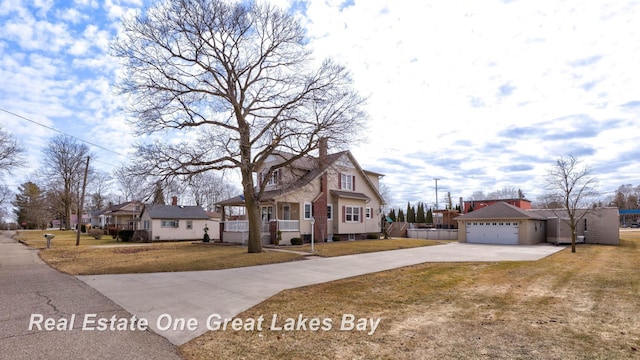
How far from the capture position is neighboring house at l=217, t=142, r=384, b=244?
84.9 feet

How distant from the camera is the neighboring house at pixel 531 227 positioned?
30078 mm

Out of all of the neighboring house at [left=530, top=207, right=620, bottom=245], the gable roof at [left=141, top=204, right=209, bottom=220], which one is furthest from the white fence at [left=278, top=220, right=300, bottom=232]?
the neighboring house at [left=530, top=207, right=620, bottom=245]

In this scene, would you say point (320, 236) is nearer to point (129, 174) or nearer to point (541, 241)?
point (129, 174)

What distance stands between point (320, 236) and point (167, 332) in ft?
73.0

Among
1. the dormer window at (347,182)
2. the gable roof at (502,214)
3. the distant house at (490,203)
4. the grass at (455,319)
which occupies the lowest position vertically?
the grass at (455,319)

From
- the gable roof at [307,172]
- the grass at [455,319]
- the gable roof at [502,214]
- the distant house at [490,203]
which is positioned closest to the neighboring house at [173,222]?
the gable roof at [307,172]

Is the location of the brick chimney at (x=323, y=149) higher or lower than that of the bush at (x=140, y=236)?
higher

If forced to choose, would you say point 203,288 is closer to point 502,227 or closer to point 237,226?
point 237,226

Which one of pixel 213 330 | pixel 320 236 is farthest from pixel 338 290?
pixel 320 236

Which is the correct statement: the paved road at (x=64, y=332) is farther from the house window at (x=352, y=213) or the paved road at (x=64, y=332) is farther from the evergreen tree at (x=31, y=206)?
the evergreen tree at (x=31, y=206)

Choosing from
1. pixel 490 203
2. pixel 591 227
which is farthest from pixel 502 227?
pixel 490 203

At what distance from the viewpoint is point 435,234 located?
1490 inches

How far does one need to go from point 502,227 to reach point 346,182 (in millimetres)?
13913

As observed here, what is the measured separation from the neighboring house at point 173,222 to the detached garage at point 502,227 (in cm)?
2603
